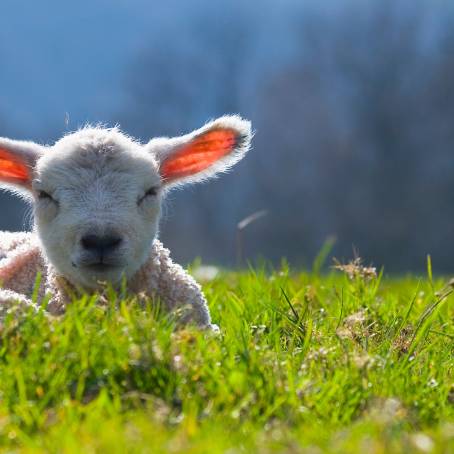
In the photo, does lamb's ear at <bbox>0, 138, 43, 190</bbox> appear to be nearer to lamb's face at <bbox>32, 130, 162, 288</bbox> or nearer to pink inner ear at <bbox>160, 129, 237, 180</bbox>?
A: lamb's face at <bbox>32, 130, 162, 288</bbox>

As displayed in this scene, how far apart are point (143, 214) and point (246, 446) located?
245 cm

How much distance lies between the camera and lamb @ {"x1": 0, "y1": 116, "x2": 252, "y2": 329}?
4.62m

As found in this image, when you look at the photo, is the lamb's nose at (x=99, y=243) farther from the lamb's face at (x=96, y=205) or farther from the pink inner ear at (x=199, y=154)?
the pink inner ear at (x=199, y=154)

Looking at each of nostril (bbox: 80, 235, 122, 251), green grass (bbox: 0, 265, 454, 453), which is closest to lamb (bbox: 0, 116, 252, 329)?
nostril (bbox: 80, 235, 122, 251)

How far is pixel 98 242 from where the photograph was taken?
451 cm

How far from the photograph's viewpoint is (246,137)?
5641mm

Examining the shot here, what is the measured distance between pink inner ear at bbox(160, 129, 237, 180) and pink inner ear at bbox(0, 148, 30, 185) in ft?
2.86

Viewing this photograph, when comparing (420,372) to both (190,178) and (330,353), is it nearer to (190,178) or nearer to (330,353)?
(330,353)

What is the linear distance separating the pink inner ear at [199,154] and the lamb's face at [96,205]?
291 mm

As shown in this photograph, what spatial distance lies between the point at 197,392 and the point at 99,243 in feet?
4.84

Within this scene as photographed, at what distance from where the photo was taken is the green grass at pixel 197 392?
105 inches

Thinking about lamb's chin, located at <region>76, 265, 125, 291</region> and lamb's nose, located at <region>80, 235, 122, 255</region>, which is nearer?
lamb's nose, located at <region>80, 235, 122, 255</region>

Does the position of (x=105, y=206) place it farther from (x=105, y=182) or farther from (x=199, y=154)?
(x=199, y=154)

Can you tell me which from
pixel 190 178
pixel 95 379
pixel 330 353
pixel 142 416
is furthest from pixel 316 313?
pixel 142 416
